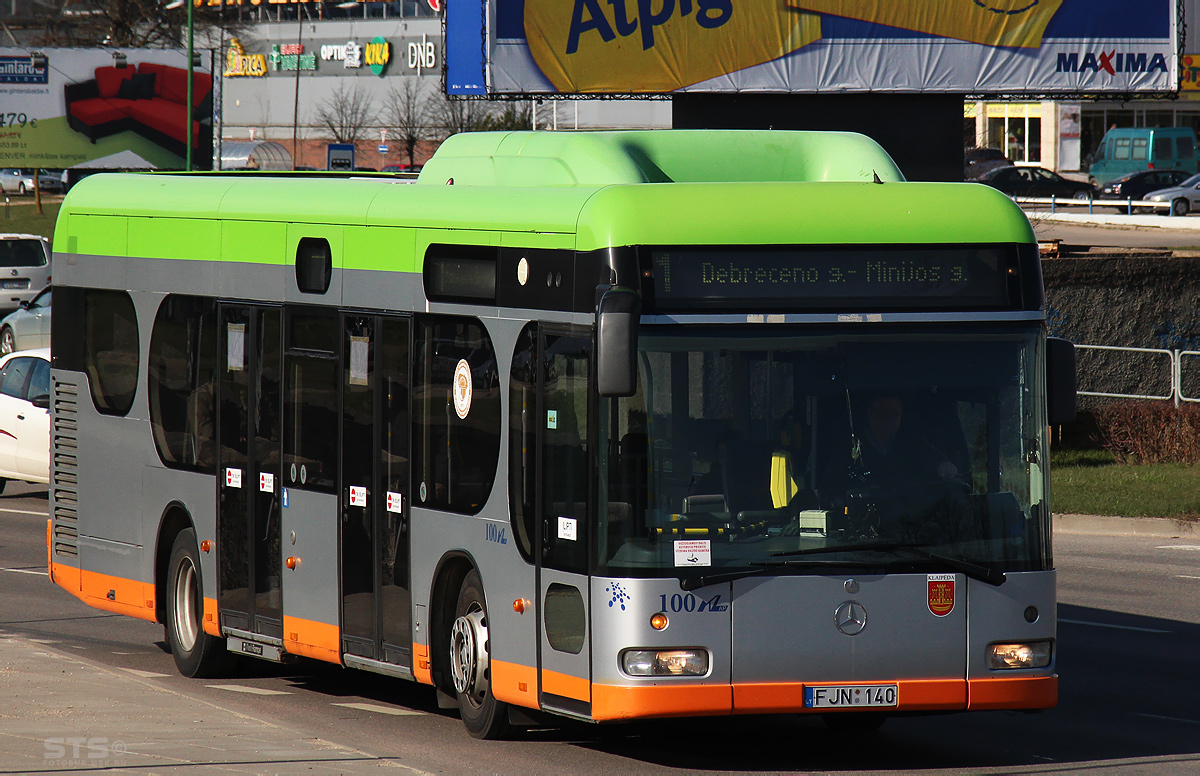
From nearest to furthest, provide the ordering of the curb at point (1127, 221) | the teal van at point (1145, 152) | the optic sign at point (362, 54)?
the curb at point (1127, 221) → the teal van at point (1145, 152) → the optic sign at point (362, 54)

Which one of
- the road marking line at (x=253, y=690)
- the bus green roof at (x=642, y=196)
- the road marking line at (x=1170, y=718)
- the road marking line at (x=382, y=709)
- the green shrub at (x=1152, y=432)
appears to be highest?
the bus green roof at (x=642, y=196)

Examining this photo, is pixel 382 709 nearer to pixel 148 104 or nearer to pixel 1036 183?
pixel 148 104

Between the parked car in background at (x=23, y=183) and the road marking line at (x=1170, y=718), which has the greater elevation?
the parked car in background at (x=23, y=183)

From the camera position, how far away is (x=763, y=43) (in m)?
30.0

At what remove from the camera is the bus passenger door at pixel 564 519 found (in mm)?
8266

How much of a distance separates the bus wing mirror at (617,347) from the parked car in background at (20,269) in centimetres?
3247

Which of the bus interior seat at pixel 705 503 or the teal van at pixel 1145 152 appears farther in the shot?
the teal van at pixel 1145 152

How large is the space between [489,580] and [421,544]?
71cm

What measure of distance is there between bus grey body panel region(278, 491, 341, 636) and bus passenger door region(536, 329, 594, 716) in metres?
2.15

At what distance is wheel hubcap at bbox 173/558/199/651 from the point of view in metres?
11.9

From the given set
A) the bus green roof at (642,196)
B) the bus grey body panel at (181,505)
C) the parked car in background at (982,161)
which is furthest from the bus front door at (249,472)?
the parked car in background at (982,161)

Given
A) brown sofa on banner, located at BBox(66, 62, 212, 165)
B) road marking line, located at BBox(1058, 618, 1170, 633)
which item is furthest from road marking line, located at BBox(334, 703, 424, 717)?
brown sofa on banner, located at BBox(66, 62, 212, 165)

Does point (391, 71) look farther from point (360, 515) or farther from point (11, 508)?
point (360, 515)

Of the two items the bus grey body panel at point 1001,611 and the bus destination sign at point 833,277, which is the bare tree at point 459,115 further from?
the bus grey body panel at point 1001,611
